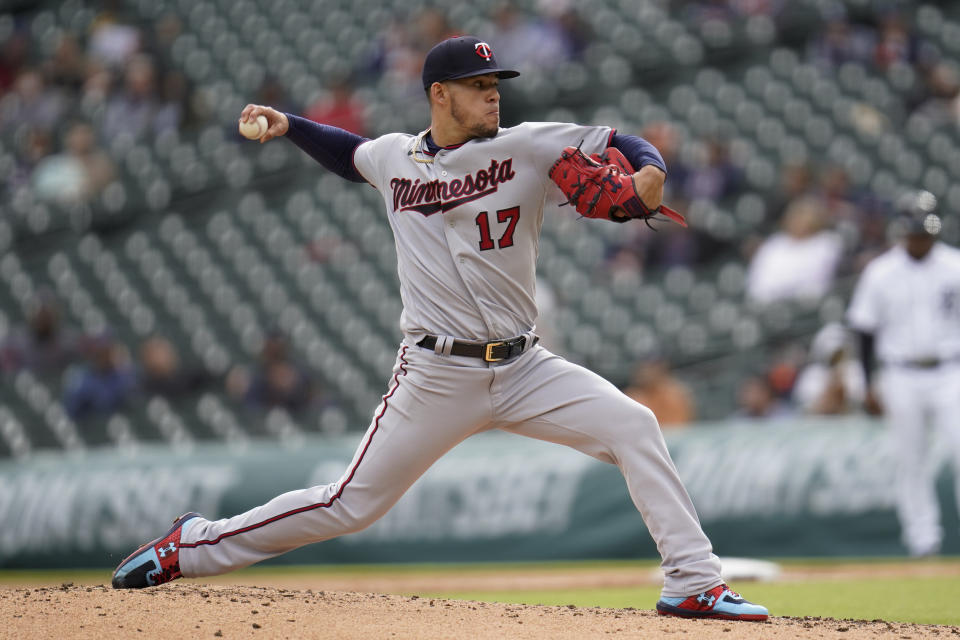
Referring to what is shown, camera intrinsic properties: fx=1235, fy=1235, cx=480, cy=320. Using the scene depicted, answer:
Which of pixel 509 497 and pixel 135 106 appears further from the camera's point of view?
pixel 135 106

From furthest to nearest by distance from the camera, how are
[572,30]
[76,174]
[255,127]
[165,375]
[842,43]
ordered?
[76,174] → [572,30] → [842,43] → [165,375] → [255,127]

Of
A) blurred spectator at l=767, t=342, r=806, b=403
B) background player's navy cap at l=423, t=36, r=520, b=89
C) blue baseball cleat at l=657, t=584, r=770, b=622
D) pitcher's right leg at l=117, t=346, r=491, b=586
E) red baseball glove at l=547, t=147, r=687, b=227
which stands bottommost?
blue baseball cleat at l=657, t=584, r=770, b=622

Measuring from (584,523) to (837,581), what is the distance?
2.14m

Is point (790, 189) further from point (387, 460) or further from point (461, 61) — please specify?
point (387, 460)

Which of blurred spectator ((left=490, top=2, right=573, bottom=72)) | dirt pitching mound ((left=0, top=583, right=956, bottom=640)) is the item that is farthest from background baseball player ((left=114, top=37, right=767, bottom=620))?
blurred spectator ((left=490, top=2, right=573, bottom=72))

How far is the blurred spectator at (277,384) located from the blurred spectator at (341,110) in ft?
8.72

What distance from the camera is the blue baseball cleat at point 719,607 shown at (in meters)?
3.78

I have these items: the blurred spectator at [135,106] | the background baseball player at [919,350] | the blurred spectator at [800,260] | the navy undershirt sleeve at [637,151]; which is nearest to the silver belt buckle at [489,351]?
the navy undershirt sleeve at [637,151]

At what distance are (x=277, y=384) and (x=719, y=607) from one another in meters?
6.74

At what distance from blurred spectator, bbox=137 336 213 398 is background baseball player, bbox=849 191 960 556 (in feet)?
18.9

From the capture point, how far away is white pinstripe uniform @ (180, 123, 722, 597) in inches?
149

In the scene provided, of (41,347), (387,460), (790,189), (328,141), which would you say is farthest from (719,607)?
(41,347)

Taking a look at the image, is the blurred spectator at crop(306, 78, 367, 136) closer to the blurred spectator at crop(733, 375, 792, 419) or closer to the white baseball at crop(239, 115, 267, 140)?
the blurred spectator at crop(733, 375, 792, 419)

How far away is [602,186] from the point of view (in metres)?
3.54
